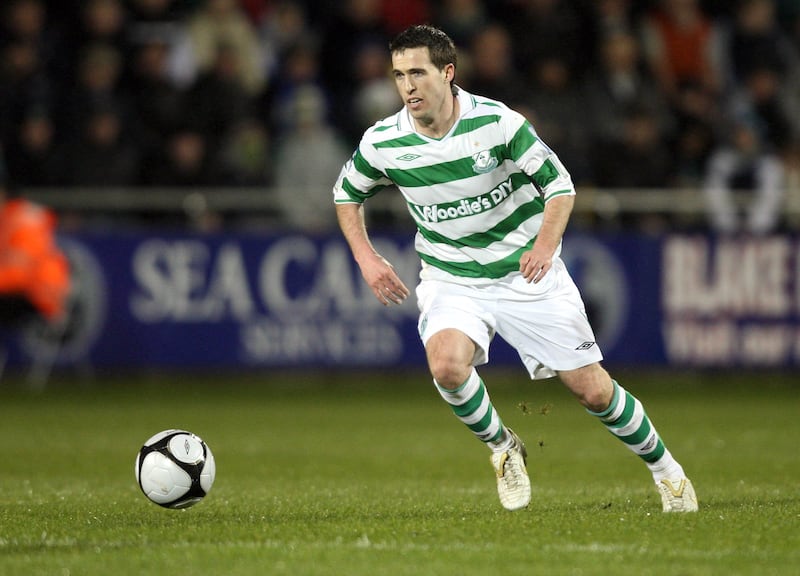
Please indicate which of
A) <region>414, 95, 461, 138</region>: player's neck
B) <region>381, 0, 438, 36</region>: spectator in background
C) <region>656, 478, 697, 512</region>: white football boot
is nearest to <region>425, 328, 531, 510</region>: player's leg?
<region>656, 478, 697, 512</region>: white football boot

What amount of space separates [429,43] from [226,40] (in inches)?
348

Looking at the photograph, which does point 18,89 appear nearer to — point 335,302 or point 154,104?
point 154,104

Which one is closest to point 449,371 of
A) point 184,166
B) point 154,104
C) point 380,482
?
point 380,482

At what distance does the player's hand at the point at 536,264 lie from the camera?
20.9 ft

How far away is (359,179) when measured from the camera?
6992mm

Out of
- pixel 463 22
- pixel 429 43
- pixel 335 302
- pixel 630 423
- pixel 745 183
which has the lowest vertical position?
pixel 335 302

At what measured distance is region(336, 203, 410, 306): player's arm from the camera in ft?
21.9

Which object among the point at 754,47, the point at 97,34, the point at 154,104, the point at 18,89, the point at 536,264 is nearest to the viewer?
the point at 536,264

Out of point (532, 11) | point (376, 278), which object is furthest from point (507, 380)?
point (376, 278)

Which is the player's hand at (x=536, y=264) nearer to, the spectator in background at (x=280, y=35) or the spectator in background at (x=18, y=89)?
the spectator in background at (x=18, y=89)

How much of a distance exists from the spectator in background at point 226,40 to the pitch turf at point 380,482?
126 inches

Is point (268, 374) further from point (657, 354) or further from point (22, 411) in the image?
point (657, 354)

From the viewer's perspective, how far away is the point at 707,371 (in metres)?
15.0

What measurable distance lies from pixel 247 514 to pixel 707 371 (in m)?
9.17
